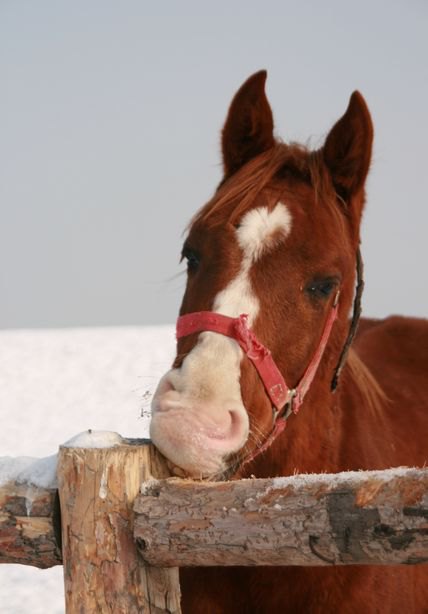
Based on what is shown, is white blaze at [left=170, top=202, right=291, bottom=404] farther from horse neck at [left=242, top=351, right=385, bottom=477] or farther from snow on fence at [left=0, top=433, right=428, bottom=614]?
horse neck at [left=242, top=351, right=385, bottom=477]

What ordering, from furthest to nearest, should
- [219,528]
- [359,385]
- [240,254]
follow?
1. [359,385]
2. [240,254]
3. [219,528]

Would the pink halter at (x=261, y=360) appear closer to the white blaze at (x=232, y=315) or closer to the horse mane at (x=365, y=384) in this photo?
the white blaze at (x=232, y=315)

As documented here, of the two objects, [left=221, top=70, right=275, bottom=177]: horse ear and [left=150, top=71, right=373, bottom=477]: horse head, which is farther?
[left=221, top=70, right=275, bottom=177]: horse ear

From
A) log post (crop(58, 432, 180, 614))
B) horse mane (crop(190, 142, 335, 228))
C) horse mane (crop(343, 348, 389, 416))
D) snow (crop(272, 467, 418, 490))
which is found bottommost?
log post (crop(58, 432, 180, 614))

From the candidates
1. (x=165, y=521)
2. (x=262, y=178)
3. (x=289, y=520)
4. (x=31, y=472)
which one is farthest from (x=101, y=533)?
(x=262, y=178)

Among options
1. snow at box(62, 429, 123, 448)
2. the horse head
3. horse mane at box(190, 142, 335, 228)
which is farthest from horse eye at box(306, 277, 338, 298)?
snow at box(62, 429, 123, 448)

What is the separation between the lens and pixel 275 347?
2732mm

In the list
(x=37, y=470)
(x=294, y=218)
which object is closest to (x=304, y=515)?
(x=37, y=470)

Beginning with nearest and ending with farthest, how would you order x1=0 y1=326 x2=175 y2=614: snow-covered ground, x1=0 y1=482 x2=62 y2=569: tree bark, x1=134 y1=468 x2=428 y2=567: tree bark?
x1=134 y1=468 x2=428 y2=567: tree bark → x1=0 y1=482 x2=62 y2=569: tree bark → x1=0 y1=326 x2=175 y2=614: snow-covered ground

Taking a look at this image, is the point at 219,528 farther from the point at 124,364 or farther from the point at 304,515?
the point at 124,364

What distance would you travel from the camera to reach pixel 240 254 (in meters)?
2.76

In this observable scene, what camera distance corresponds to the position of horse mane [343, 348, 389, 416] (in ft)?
12.0

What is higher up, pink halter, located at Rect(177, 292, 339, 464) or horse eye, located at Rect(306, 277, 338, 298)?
horse eye, located at Rect(306, 277, 338, 298)

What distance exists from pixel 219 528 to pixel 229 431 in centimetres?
38
